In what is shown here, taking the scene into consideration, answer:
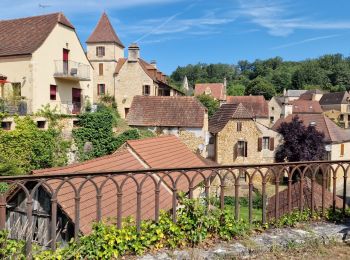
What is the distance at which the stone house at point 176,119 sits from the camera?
1185 inches

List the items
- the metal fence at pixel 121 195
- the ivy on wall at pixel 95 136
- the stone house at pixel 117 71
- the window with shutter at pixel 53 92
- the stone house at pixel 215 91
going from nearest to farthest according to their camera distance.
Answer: the metal fence at pixel 121 195, the ivy on wall at pixel 95 136, the window with shutter at pixel 53 92, the stone house at pixel 117 71, the stone house at pixel 215 91

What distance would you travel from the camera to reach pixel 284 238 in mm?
4707

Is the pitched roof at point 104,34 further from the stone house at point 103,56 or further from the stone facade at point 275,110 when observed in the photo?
the stone facade at point 275,110

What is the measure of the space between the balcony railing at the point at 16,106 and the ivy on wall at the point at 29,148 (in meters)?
0.68

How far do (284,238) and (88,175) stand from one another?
2785 millimetres

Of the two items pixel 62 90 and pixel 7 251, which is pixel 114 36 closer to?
pixel 62 90

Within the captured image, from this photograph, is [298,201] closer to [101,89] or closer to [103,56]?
[101,89]


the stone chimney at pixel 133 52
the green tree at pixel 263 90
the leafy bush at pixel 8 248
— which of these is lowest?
the leafy bush at pixel 8 248

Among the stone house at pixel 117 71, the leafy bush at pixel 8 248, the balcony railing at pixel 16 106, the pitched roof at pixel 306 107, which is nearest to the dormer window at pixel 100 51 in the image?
the stone house at pixel 117 71

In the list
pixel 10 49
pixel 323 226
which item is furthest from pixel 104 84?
pixel 323 226

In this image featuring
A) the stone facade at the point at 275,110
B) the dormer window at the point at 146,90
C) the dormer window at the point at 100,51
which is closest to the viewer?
the dormer window at the point at 146,90

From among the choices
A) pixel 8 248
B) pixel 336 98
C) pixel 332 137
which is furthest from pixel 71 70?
pixel 336 98

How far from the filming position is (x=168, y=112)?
30.8m

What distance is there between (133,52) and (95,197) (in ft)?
99.8
